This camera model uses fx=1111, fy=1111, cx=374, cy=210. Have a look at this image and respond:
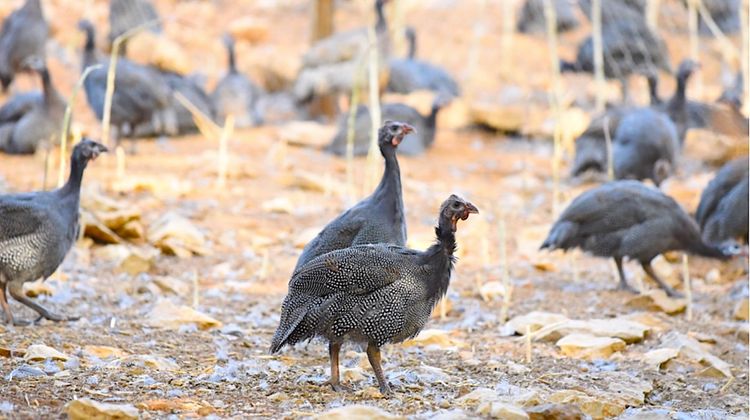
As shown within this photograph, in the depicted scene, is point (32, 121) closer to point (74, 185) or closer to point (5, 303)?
point (74, 185)

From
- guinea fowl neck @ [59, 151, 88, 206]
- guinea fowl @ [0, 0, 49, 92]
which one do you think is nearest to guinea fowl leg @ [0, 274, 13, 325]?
guinea fowl neck @ [59, 151, 88, 206]

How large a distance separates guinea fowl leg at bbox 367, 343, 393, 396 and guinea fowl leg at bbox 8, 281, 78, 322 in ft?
6.82

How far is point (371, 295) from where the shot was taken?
459 cm

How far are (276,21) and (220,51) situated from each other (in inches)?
80.0

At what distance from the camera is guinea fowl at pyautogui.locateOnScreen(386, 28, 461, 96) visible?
15.9m

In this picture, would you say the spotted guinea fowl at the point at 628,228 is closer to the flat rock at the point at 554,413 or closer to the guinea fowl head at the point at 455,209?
the guinea fowl head at the point at 455,209

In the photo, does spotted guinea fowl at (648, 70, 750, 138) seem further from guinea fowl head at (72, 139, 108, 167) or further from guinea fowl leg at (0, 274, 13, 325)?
guinea fowl leg at (0, 274, 13, 325)

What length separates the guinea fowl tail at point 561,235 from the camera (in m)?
7.61

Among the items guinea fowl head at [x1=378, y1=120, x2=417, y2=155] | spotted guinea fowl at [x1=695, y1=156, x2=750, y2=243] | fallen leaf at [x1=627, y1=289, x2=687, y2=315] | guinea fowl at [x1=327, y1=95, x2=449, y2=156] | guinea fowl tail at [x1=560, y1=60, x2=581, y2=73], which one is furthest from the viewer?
guinea fowl tail at [x1=560, y1=60, x2=581, y2=73]

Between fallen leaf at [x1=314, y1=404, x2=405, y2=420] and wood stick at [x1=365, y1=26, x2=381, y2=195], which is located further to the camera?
wood stick at [x1=365, y1=26, x2=381, y2=195]

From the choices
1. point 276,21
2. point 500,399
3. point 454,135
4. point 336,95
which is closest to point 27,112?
point 336,95

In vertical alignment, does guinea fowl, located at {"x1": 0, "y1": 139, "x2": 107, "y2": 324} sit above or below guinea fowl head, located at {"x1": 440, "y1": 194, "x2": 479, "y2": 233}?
below

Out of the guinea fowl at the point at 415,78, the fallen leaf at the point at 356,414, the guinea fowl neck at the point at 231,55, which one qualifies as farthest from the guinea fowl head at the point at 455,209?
the guinea fowl at the point at 415,78

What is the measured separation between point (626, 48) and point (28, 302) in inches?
407
